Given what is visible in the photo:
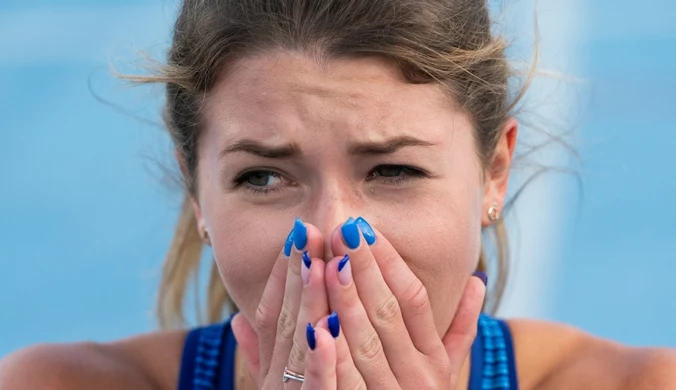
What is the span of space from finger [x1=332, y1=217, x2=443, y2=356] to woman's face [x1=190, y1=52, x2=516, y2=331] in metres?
0.09

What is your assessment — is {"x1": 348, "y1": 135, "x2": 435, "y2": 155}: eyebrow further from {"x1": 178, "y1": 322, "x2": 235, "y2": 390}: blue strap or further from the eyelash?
{"x1": 178, "y1": 322, "x2": 235, "y2": 390}: blue strap

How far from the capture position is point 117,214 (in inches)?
212

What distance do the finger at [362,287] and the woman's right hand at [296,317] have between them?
0.03 m

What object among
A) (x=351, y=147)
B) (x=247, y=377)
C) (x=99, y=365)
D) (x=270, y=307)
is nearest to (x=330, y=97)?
(x=351, y=147)

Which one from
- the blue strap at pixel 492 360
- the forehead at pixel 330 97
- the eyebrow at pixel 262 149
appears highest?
the forehead at pixel 330 97

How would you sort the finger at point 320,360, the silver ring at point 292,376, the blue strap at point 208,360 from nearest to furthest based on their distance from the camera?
the finger at point 320,360, the silver ring at point 292,376, the blue strap at point 208,360

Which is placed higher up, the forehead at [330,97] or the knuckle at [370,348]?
the forehead at [330,97]

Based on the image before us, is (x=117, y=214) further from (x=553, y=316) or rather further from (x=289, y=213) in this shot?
(x=289, y=213)

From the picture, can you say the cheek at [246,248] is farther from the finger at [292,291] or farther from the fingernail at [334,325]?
the fingernail at [334,325]

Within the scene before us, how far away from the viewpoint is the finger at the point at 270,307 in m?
2.02

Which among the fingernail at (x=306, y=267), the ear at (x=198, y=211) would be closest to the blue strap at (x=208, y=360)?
the ear at (x=198, y=211)

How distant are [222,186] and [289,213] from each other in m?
0.19

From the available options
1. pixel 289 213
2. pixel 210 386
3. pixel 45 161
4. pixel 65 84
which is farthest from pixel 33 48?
pixel 289 213

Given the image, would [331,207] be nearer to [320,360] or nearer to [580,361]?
[320,360]
